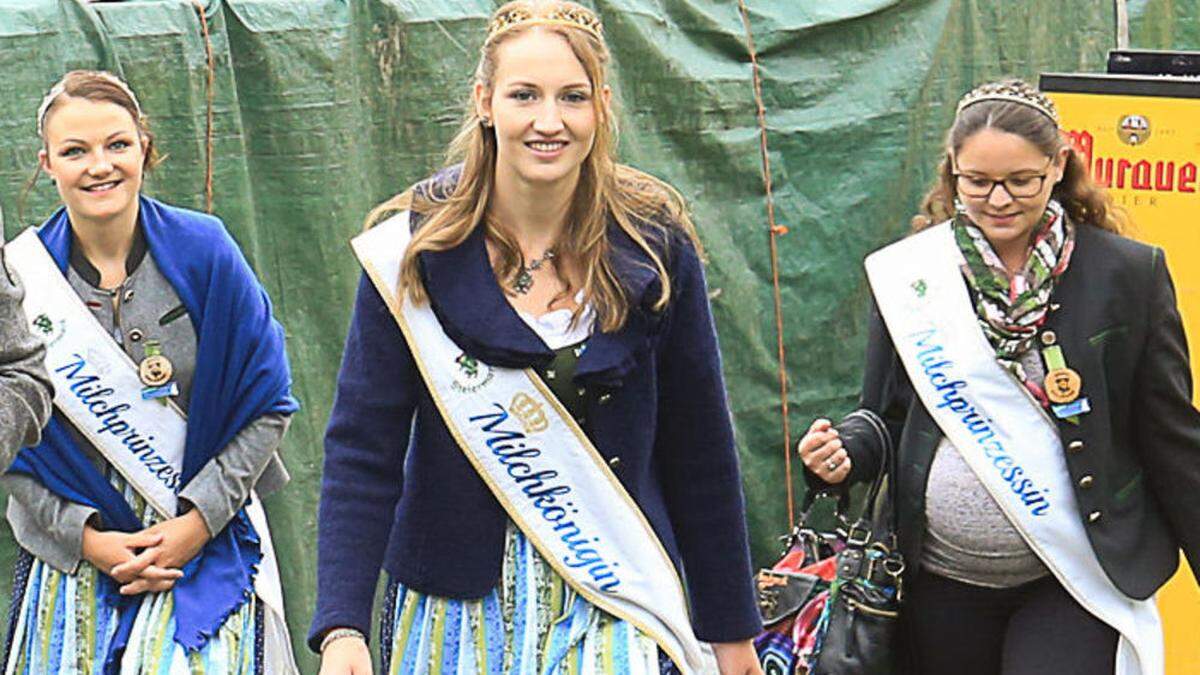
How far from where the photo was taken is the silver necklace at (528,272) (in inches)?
170

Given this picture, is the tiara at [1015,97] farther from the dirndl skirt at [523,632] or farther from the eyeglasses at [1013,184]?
the dirndl skirt at [523,632]

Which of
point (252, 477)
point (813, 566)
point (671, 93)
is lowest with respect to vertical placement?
point (813, 566)

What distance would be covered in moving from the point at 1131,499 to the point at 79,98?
7.80 ft

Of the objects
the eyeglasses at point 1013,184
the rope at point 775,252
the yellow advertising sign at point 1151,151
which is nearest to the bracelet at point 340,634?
the eyeglasses at point 1013,184

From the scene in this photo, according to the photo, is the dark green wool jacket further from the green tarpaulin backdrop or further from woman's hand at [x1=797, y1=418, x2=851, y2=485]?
the green tarpaulin backdrop

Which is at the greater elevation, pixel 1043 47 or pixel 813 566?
pixel 1043 47

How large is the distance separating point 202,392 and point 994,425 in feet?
5.55

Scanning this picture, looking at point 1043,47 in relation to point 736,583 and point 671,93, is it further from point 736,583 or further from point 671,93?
point 736,583

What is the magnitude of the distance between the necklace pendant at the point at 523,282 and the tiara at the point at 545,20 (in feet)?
1.38

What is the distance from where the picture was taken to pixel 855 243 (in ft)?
27.1

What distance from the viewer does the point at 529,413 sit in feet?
14.1

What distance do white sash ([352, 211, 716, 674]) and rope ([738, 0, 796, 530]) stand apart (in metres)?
3.75

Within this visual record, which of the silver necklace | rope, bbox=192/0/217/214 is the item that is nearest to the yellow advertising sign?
rope, bbox=192/0/217/214

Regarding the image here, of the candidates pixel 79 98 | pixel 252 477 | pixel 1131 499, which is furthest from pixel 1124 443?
pixel 79 98
